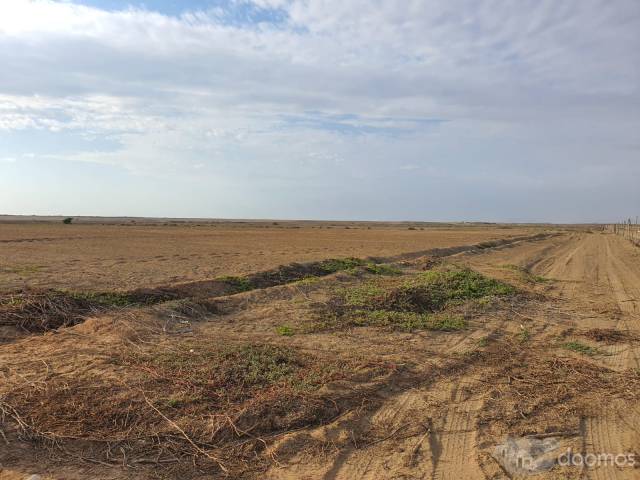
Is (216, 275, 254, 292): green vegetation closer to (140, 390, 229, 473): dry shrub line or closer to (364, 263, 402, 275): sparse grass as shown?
(364, 263, 402, 275): sparse grass

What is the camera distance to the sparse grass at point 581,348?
7.25 metres

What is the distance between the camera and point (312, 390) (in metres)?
5.35

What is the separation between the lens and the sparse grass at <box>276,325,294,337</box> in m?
7.97

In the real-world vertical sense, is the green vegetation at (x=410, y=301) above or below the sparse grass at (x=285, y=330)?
above

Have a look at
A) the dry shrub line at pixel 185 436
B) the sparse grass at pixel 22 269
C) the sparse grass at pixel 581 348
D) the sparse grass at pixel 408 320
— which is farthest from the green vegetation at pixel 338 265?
the dry shrub line at pixel 185 436

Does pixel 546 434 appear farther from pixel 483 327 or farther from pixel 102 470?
pixel 483 327

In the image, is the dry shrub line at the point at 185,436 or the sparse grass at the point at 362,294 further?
the sparse grass at the point at 362,294

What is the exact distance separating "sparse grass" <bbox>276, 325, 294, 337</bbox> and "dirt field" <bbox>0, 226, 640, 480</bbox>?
5cm

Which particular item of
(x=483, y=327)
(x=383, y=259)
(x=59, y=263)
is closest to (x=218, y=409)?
(x=483, y=327)

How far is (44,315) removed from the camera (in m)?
8.35

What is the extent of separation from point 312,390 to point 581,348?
4.53 m

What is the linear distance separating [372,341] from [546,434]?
11.2 feet

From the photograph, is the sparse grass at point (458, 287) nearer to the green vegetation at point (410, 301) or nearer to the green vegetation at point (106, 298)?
the green vegetation at point (410, 301)

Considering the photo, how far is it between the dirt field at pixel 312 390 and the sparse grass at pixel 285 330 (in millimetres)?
45
